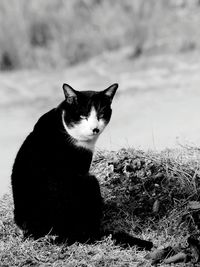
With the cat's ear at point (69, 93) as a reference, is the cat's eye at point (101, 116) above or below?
below

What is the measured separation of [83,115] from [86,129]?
0.16 metres

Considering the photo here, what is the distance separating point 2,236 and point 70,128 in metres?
1.67

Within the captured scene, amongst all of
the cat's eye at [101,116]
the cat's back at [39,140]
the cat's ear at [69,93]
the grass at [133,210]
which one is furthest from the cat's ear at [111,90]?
the grass at [133,210]

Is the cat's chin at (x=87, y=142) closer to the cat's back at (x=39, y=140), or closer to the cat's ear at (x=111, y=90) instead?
the cat's back at (x=39, y=140)


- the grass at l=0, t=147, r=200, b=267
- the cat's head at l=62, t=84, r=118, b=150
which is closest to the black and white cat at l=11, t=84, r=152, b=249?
the cat's head at l=62, t=84, r=118, b=150

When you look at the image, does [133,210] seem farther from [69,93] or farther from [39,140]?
[69,93]

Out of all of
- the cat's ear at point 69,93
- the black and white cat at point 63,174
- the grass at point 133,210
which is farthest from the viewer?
the cat's ear at point 69,93

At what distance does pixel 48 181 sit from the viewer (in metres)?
5.48

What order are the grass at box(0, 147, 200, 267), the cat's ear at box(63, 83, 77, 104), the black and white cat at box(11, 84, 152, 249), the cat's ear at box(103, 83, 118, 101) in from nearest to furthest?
the grass at box(0, 147, 200, 267) → the black and white cat at box(11, 84, 152, 249) → the cat's ear at box(63, 83, 77, 104) → the cat's ear at box(103, 83, 118, 101)

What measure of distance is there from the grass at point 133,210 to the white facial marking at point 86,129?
1.09 m

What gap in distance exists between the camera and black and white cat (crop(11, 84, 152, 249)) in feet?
18.1

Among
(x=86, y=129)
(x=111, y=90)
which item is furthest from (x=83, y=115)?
(x=111, y=90)

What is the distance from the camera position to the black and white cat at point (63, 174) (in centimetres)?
551

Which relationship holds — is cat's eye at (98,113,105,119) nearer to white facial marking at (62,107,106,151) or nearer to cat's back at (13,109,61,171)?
white facial marking at (62,107,106,151)
